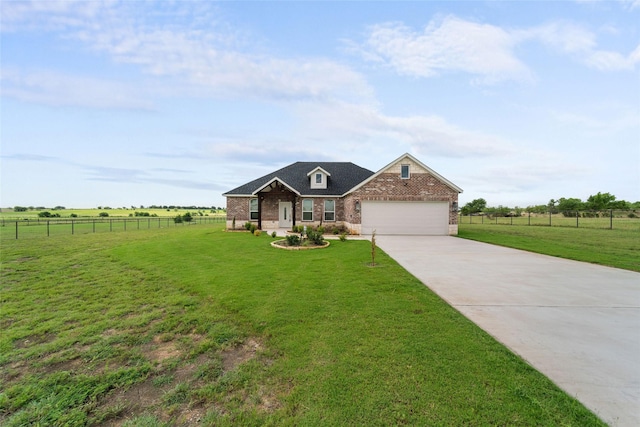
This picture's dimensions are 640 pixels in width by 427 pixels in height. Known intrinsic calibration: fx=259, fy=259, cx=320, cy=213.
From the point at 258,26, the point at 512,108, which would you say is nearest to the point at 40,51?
the point at 258,26

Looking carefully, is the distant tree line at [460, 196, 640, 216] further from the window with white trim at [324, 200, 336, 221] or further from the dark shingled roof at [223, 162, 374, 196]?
the window with white trim at [324, 200, 336, 221]

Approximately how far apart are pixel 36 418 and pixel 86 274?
274 inches

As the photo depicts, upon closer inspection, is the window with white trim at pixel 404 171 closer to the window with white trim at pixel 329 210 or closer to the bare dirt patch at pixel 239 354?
the window with white trim at pixel 329 210

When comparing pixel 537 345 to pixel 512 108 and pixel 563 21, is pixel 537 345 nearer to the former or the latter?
pixel 563 21

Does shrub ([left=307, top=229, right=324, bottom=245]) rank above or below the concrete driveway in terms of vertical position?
above

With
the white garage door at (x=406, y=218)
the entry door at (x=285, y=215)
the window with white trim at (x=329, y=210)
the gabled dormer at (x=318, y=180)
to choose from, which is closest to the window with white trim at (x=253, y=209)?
the entry door at (x=285, y=215)

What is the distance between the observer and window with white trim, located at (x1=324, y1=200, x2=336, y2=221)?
21.4 m

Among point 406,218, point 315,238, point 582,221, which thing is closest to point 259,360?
point 315,238

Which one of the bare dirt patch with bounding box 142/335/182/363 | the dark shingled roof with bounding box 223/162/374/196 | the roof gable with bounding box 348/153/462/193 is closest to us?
the bare dirt patch with bounding box 142/335/182/363

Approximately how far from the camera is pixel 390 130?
23.1 metres

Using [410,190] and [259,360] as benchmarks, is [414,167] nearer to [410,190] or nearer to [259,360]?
[410,190]

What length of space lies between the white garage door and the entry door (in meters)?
6.91

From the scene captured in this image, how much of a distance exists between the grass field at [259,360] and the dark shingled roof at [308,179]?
15456 millimetres

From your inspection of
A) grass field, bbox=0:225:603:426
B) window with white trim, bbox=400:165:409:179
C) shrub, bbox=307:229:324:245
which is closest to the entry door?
shrub, bbox=307:229:324:245
